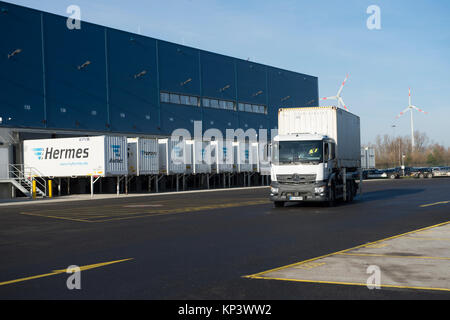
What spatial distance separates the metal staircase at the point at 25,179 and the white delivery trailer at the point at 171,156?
361 inches

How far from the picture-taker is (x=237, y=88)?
5759 cm

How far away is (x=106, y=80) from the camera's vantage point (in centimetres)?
4256

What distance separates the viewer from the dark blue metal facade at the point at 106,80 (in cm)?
3628

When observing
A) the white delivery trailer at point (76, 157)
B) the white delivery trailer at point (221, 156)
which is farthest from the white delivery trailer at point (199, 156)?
the white delivery trailer at point (76, 157)

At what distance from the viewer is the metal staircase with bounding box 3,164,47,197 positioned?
114ft

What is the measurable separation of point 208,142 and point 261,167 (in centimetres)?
854

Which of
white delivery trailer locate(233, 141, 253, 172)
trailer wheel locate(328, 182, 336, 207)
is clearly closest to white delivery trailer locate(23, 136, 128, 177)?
white delivery trailer locate(233, 141, 253, 172)

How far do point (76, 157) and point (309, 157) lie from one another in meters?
22.0

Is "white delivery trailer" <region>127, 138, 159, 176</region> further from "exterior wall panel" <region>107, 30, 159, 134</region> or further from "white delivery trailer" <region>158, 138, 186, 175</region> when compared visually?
"exterior wall panel" <region>107, 30, 159, 134</region>

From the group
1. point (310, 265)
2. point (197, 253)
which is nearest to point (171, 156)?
point (197, 253)

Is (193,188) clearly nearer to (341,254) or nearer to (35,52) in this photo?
(35,52)

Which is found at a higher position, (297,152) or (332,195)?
(297,152)

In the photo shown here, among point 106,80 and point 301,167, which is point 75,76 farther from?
point 301,167
